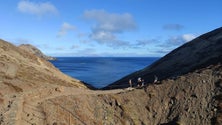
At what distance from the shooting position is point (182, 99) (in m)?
43.6

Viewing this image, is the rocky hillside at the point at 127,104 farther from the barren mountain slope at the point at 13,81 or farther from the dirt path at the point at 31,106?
the barren mountain slope at the point at 13,81

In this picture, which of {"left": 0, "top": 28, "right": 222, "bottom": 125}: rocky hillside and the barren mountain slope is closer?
the barren mountain slope

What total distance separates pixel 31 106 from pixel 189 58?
2083 inches

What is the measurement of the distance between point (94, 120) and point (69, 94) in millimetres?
5019

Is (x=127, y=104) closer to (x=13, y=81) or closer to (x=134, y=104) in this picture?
(x=134, y=104)

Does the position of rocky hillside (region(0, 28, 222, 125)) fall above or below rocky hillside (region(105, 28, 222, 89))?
below

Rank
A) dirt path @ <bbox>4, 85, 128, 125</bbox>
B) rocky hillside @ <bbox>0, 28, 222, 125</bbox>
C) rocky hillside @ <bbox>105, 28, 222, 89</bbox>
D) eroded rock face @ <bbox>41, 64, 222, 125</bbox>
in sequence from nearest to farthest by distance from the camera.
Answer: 1. dirt path @ <bbox>4, 85, 128, 125</bbox>
2. rocky hillside @ <bbox>0, 28, 222, 125</bbox>
3. eroded rock face @ <bbox>41, 64, 222, 125</bbox>
4. rocky hillside @ <bbox>105, 28, 222, 89</bbox>

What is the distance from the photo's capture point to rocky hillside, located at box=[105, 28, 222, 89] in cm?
7670

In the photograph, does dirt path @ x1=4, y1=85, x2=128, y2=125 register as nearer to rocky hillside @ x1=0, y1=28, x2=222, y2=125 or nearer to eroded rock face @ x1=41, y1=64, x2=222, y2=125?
rocky hillside @ x1=0, y1=28, x2=222, y2=125

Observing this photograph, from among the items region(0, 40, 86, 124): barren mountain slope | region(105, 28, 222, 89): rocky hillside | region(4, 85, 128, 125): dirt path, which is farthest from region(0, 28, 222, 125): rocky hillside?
region(105, 28, 222, 89): rocky hillside

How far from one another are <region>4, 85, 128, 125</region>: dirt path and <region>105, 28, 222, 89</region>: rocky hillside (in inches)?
1270

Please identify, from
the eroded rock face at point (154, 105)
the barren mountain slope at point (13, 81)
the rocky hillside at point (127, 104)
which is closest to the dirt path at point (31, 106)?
the rocky hillside at point (127, 104)

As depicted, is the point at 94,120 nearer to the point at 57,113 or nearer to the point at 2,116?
the point at 57,113

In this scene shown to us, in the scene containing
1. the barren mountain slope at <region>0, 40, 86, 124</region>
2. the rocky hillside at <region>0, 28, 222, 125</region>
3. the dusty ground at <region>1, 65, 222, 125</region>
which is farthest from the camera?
the dusty ground at <region>1, 65, 222, 125</region>
